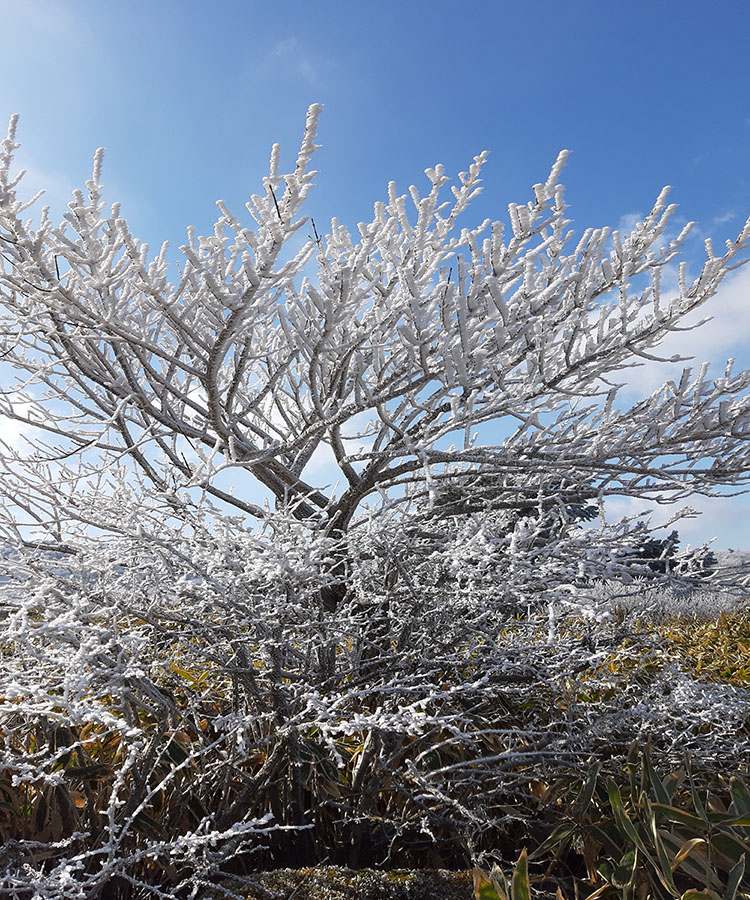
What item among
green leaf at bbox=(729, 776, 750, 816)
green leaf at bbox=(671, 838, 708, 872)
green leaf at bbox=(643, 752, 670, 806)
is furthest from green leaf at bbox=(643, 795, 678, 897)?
green leaf at bbox=(729, 776, 750, 816)

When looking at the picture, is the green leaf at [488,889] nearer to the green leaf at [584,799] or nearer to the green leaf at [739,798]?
the green leaf at [584,799]

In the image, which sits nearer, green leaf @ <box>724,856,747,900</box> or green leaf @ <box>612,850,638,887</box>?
green leaf @ <box>724,856,747,900</box>

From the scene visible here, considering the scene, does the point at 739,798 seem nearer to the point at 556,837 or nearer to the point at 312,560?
the point at 556,837

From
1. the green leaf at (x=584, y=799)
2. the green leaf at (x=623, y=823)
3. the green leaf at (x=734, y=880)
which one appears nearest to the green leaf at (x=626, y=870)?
the green leaf at (x=623, y=823)

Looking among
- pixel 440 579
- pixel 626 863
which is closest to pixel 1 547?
pixel 440 579

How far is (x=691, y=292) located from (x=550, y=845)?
7.43 feet

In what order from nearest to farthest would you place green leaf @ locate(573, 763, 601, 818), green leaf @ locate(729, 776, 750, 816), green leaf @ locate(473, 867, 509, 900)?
1. green leaf @ locate(473, 867, 509, 900)
2. green leaf @ locate(729, 776, 750, 816)
3. green leaf @ locate(573, 763, 601, 818)

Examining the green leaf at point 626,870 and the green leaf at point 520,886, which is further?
the green leaf at point 626,870

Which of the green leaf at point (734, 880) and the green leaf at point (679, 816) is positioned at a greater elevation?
the green leaf at point (679, 816)

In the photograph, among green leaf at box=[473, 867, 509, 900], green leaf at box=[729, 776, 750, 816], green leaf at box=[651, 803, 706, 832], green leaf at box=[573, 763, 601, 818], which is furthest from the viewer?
green leaf at box=[573, 763, 601, 818]

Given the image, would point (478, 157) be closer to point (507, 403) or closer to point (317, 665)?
point (507, 403)

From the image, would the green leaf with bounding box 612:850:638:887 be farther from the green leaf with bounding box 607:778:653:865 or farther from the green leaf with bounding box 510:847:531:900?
the green leaf with bounding box 510:847:531:900

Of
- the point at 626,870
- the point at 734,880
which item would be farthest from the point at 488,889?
the point at 734,880

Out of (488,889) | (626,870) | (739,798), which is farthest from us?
(739,798)
